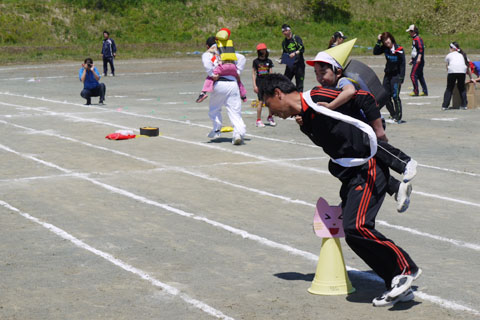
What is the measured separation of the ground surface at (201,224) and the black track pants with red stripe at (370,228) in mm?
312

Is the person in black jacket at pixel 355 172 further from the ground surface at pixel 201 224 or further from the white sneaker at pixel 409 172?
the ground surface at pixel 201 224

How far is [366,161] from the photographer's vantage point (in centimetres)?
630

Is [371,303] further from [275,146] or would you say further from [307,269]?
[275,146]

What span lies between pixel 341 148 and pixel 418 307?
133cm

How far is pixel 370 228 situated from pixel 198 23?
223 feet

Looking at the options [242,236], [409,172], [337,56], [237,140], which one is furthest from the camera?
[237,140]

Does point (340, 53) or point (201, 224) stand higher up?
point (340, 53)

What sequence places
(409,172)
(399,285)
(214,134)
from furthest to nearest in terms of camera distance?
(214,134)
(409,172)
(399,285)

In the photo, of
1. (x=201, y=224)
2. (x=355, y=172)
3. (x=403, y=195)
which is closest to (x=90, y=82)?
(x=201, y=224)

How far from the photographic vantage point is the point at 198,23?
72812 mm

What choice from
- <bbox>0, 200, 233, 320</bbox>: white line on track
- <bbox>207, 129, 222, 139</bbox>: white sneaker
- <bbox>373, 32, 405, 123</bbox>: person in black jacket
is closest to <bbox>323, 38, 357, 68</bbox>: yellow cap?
<bbox>0, 200, 233, 320</bbox>: white line on track

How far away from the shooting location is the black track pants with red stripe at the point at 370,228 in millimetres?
6203

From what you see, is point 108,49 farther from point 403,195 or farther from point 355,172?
point 403,195

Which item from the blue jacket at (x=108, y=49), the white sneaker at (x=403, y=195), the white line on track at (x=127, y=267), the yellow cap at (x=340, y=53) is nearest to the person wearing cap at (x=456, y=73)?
the white line on track at (x=127, y=267)
